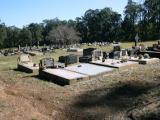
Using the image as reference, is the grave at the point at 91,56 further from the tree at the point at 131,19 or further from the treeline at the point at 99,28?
the tree at the point at 131,19

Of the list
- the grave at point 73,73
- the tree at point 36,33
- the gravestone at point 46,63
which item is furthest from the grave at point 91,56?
the tree at point 36,33

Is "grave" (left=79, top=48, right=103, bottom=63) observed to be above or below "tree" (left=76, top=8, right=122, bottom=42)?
below

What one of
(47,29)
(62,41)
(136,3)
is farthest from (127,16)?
(47,29)

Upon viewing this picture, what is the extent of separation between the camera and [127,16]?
92.8 metres

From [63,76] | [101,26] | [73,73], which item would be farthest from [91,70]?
[101,26]

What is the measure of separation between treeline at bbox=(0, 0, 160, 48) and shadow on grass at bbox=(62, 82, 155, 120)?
59879mm

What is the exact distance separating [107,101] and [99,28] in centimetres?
8952

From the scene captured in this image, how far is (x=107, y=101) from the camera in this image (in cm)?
1520

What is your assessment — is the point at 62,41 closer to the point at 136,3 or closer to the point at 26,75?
the point at 136,3

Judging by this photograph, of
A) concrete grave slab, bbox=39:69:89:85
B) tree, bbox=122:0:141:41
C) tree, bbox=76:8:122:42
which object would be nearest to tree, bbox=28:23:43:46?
tree, bbox=76:8:122:42

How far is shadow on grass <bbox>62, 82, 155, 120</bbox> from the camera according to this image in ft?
44.6

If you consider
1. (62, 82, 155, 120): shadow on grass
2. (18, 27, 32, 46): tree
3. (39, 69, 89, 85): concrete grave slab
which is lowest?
(62, 82, 155, 120): shadow on grass

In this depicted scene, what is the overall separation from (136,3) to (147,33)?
13895 millimetres

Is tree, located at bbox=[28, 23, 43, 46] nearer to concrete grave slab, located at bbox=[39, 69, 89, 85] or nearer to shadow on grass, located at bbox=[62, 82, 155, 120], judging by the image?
concrete grave slab, located at bbox=[39, 69, 89, 85]
